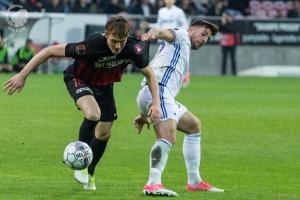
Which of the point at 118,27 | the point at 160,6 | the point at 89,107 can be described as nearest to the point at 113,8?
the point at 160,6

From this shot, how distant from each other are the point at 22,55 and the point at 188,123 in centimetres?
2320

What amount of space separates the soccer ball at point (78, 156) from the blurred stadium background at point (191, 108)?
0.34 meters

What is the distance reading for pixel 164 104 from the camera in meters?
10.7

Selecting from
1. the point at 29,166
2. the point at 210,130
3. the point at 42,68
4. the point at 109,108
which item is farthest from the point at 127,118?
the point at 42,68

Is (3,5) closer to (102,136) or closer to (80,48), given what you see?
(102,136)

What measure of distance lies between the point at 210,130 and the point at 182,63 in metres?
7.37

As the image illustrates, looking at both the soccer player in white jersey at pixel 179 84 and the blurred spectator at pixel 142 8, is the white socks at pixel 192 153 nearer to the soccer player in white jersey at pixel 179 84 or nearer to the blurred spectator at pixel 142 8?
the soccer player in white jersey at pixel 179 84

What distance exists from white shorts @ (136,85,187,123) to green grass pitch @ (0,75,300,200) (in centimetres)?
86

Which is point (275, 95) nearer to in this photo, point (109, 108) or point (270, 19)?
point (270, 19)

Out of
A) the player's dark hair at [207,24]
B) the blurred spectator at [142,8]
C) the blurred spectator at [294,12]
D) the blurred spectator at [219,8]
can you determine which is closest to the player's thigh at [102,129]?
the player's dark hair at [207,24]

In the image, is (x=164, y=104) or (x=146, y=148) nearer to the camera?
(x=164, y=104)

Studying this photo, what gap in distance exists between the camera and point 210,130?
18.4 meters

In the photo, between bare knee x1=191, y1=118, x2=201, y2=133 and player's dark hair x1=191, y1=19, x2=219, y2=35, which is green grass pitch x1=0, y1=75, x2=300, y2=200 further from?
player's dark hair x1=191, y1=19, x2=219, y2=35

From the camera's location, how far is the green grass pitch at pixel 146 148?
11.1 meters
